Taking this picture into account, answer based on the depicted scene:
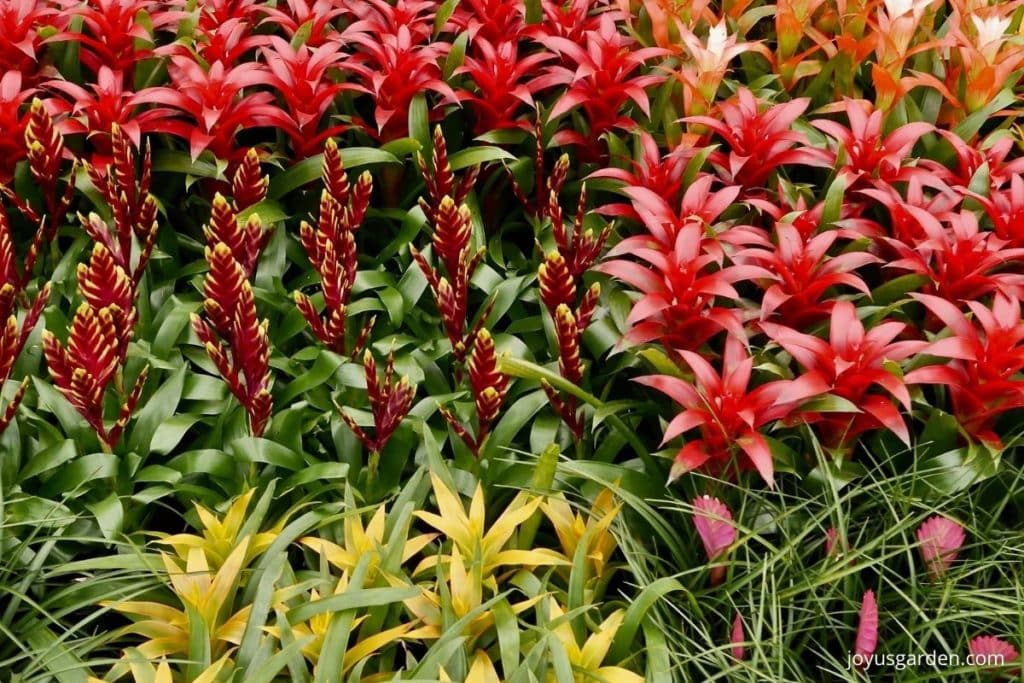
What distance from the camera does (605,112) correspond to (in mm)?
2980

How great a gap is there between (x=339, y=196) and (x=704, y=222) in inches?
37.9

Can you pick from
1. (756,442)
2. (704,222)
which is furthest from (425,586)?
(704,222)

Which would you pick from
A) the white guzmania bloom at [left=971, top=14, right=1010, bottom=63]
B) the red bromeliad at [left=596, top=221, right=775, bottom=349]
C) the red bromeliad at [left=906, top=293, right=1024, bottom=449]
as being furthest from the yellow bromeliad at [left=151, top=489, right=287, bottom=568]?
the white guzmania bloom at [left=971, top=14, right=1010, bottom=63]

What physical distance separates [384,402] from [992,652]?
4.46 ft

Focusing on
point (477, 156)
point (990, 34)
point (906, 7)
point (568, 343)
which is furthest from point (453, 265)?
point (990, 34)

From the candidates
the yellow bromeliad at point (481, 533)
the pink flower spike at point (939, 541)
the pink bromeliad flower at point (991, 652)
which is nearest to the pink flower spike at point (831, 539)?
the pink flower spike at point (939, 541)

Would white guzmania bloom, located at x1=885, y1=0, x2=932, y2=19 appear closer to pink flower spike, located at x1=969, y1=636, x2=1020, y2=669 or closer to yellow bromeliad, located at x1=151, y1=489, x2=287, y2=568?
pink flower spike, located at x1=969, y1=636, x2=1020, y2=669

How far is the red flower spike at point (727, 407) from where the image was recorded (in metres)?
2.13

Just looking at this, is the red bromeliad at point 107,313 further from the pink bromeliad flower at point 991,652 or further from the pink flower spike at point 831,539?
the pink bromeliad flower at point 991,652

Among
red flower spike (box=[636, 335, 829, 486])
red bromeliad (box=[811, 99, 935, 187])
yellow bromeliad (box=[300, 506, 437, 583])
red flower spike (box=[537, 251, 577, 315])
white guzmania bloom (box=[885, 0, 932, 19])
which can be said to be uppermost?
white guzmania bloom (box=[885, 0, 932, 19])

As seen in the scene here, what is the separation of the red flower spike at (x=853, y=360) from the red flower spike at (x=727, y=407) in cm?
5

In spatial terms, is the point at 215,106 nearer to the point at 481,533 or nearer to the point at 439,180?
the point at 439,180

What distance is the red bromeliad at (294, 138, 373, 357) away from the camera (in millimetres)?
2297

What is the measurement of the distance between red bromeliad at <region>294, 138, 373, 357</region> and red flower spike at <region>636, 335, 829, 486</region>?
0.76 metres
